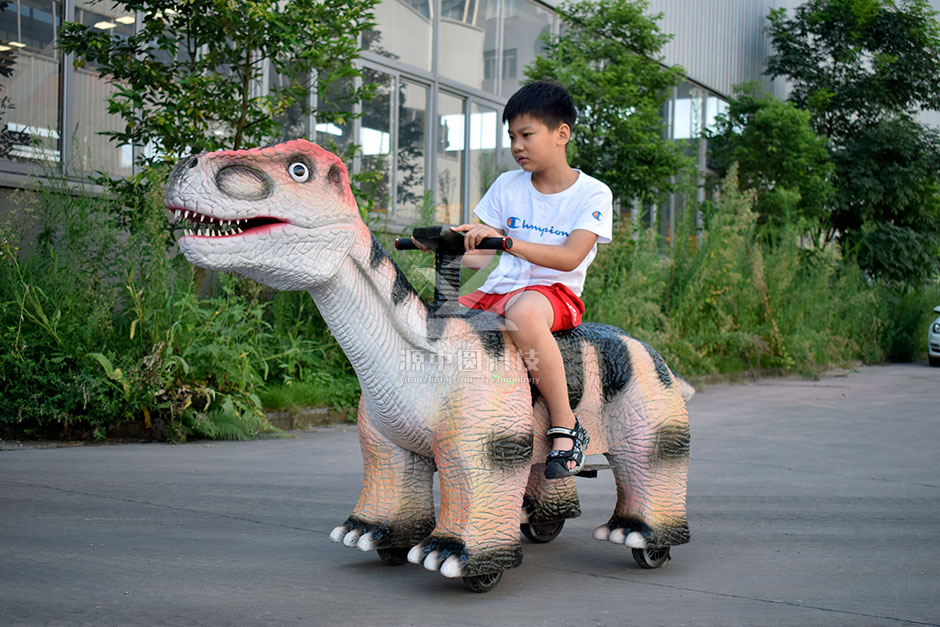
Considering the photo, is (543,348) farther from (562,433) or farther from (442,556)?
(442,556)

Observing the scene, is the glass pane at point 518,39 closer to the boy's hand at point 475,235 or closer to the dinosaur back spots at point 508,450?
the boy's hand at point 475,235

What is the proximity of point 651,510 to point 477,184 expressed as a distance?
10739 mm

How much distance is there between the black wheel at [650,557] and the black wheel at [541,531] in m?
0.50

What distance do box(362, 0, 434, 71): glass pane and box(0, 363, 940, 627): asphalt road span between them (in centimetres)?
704

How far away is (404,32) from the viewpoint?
1237 centimetres

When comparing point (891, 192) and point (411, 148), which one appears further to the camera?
point (891, 192)

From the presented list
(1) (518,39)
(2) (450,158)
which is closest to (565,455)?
(2) (450,158)

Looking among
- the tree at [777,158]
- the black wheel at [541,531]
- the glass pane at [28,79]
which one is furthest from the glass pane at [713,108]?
the black wheel at [541,531]

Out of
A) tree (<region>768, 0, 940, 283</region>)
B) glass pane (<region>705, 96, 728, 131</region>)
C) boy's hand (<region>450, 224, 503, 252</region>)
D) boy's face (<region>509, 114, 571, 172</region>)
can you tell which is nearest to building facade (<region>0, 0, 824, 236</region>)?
glass pane (<region>705, 96, 728, 131</region>)

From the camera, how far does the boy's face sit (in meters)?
3.30

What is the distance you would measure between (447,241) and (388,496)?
3.08ft

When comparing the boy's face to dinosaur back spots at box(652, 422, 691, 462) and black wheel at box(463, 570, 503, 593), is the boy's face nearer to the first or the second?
dinosaur back spots at box(652, 422, 691, 462)

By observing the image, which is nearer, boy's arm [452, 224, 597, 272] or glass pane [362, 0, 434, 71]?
boy's arm [452, 224, 597, 272]

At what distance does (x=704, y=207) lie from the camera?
14156mm
